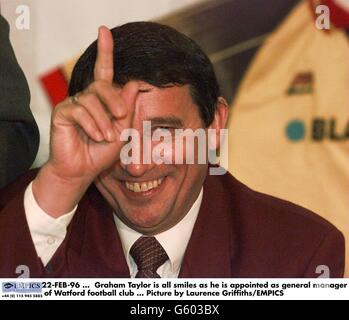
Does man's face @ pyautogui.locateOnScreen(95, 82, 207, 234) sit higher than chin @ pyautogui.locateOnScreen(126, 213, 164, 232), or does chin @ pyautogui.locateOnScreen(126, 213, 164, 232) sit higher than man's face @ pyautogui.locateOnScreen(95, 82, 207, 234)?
man's face @ pyautogui.locateOnScreen(95, 82, 207, 234)

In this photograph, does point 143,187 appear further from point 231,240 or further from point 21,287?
point 21,287

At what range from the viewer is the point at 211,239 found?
1421mm

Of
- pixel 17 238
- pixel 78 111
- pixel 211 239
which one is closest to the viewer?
pixel 78 111

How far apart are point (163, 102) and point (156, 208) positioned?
211mm

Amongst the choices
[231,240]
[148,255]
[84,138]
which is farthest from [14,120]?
[231,240]

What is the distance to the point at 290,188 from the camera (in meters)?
1.44

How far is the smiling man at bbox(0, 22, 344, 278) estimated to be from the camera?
1306mm

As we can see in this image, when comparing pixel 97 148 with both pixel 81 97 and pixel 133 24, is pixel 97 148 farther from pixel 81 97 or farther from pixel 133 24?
pixel 133 24

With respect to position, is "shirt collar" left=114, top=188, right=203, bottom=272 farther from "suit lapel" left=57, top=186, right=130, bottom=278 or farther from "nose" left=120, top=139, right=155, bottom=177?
"nose" left=120, top=139, right=155, bottom=177

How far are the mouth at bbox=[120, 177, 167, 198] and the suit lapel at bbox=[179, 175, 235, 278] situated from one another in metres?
0.10

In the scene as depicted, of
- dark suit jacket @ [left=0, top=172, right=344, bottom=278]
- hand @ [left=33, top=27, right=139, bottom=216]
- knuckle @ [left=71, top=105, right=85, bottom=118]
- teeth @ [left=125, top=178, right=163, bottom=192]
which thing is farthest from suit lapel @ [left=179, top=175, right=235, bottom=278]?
knuckle @ [left=71, top=105, right=85, bottom=118]

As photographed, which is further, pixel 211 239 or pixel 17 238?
pixel 211 239

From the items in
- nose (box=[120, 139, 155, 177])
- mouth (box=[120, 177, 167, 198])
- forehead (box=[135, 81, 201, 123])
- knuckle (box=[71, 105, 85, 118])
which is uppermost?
knuckle (box=[71, 105, 85, 118])

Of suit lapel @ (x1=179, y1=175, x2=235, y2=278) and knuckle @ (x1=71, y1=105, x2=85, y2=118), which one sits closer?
knuckle @ (x1=71, y1=105, x2=85, y2=118)
